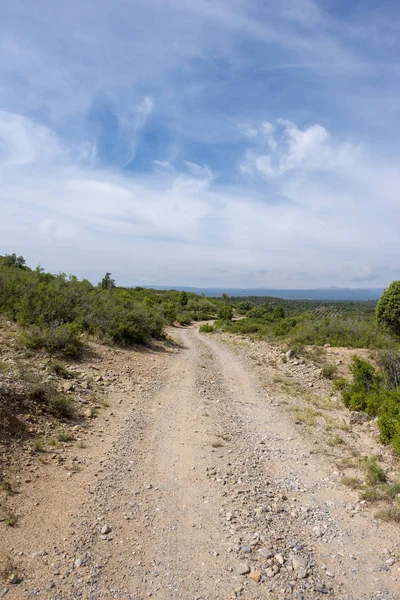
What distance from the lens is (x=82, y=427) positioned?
24.6 feet

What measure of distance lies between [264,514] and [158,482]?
1807mm

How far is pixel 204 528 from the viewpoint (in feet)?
15.0

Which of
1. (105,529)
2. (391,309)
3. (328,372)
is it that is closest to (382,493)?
(105,529)

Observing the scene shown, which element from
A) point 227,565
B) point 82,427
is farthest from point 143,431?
point 227,565

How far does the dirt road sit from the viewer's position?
365 cm

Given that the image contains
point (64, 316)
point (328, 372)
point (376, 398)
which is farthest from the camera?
point (64, 316)

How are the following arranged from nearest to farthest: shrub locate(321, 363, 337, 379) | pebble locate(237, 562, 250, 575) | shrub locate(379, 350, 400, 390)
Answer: pebble locate(237, 562, 250, 575)
shrub locate(379, 350, 400, 390)
shrub locate(321, 363, 337, 379)

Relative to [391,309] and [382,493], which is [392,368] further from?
[391,309]

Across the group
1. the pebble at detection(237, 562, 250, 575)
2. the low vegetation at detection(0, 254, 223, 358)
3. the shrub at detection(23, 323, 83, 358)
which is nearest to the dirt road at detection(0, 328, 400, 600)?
the pebble at detection(237, 562, 250, 575)

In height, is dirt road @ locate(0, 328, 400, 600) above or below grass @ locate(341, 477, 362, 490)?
below

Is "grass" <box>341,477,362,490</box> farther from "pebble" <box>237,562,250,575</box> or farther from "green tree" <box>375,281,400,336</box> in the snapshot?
"green tree" <box>375,281,400,336</box>

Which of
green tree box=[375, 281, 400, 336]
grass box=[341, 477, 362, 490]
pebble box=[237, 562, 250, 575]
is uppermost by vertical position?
green tree box=[375, 281, 400, 336]

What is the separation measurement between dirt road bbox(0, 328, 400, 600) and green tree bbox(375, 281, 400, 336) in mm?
26135

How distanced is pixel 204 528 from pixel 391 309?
1197 inches
